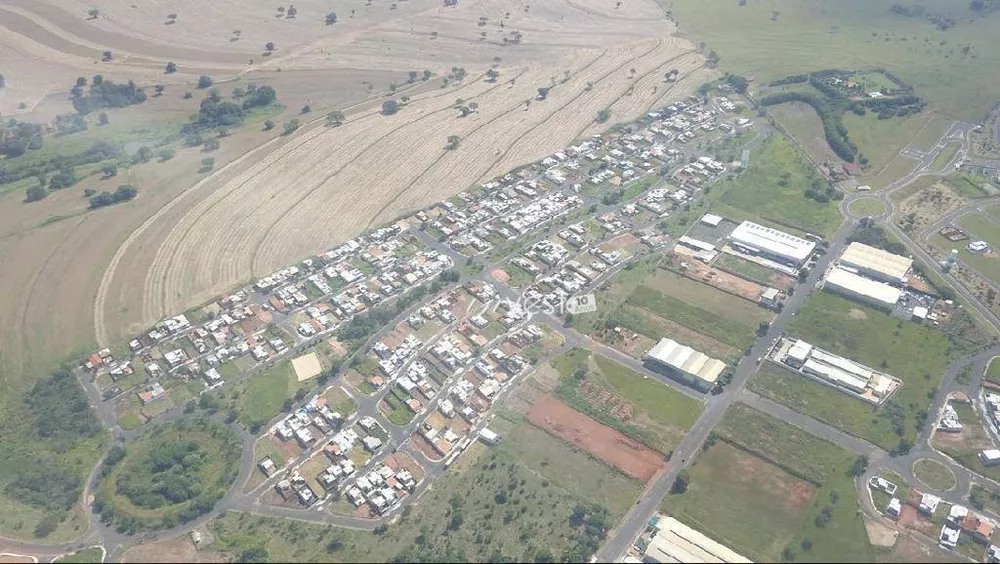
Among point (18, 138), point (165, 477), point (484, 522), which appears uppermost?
point (484, 522)

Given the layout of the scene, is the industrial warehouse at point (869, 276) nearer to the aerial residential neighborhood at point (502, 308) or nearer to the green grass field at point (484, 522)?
the aerial residential neighborhood at point (502, 308)

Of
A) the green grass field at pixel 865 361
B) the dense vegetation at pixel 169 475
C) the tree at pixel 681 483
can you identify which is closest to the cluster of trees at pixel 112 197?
the dense vegetation at pixel 169 475

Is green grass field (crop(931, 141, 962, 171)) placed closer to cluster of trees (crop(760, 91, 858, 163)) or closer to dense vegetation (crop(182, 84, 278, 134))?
cluster of trees (crop(760, 91, 858, 163))

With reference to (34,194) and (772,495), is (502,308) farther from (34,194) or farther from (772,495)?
(34,194)

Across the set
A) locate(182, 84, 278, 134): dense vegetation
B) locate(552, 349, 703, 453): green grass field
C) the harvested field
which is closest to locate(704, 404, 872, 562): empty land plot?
locate(552, 349, 703, 453): green grass field

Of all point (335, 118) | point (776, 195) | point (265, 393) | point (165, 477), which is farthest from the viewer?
point (335, 118)

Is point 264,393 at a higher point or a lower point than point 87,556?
higher

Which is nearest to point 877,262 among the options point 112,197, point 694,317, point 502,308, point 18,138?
point 694,317
